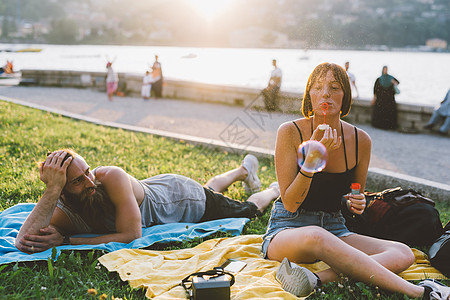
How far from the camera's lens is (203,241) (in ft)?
12.8

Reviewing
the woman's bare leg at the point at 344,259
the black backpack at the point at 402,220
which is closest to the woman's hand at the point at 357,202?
the woman's bare leg at the point at 344,259

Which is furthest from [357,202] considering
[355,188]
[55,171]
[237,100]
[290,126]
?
[237,100]

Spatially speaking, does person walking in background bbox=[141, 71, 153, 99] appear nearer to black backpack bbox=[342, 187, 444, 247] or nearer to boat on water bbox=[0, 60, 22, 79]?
boat on water bbox=[0, 60, 22, 79]

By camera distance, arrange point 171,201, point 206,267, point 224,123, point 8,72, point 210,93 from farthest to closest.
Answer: point 8,72, point 210,93, point 224,123, point 171,201, point 206,267

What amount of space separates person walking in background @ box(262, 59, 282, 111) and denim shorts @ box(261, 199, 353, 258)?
422 inches

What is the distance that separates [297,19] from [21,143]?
21.3 feet

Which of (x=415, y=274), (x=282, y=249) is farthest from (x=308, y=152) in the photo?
(x=415, y=274)

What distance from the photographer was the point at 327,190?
319cm

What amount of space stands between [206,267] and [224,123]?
27.0 ft

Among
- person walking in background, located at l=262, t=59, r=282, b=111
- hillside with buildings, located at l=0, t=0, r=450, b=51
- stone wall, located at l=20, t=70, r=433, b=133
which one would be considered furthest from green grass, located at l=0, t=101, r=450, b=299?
person walking in background, located at l=262, t=59, r=282, b=111

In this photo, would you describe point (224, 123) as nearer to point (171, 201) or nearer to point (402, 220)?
→ point (171, 201)

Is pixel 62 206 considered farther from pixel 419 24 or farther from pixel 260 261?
pixel 419 24

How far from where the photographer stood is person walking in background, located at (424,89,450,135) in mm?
10445

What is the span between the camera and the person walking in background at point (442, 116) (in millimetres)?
10445
